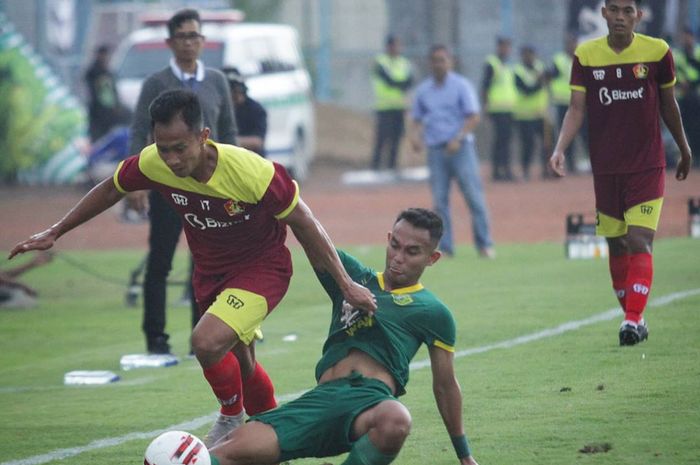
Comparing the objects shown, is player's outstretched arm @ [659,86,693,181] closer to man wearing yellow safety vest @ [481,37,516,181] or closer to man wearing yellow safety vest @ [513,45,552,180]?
man wearing yellow safety vest @ [481,37,516,181]

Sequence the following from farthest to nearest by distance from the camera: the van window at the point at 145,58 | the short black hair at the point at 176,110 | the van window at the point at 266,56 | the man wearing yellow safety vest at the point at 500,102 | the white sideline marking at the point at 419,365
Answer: the man wearing yellow safety vest at the point at 500,102, the van window at the point at 266,56, the van window at the point at 145,58, the white sideline marking at the point at 419,365, the short black hair at the point at 176,110

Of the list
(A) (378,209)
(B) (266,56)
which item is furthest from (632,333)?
(B) (266,56)

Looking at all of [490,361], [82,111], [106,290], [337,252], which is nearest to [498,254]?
[106,290]

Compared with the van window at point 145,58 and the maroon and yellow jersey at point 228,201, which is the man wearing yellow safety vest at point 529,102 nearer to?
the van window at point 145,58

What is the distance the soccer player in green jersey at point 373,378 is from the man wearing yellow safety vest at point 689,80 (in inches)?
864

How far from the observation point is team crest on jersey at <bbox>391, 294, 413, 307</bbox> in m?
6.68

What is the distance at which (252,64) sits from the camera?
26656 millimetres

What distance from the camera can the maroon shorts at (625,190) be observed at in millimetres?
9898

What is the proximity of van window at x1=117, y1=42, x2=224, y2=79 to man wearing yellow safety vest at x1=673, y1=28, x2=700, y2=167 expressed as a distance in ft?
28.5

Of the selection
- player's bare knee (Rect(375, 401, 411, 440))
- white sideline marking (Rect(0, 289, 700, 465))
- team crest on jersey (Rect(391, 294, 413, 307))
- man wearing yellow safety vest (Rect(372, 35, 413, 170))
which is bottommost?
man wearing yellow safety vest (Rect(372, 35, 413, 170))

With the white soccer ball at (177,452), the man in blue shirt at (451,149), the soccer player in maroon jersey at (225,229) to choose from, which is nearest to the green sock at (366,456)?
the white soccer ball at (177,452)

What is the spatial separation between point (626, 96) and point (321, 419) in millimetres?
4440

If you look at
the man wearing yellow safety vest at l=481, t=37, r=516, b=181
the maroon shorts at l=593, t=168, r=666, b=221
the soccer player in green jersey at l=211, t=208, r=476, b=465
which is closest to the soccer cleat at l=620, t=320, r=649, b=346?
the maroon shorts at l=593, t=168, r=666, b=221

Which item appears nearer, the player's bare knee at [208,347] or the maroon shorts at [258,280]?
the player's bare knee at [208,347]
